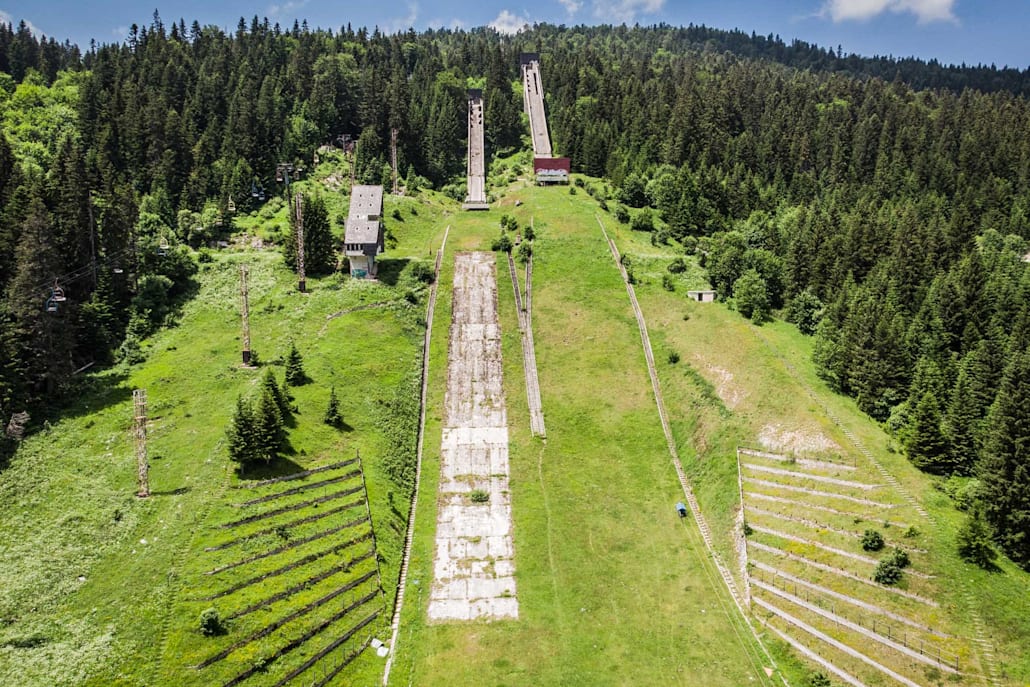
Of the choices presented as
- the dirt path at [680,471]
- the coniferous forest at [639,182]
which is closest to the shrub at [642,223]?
the coniferous forest at [639,182]

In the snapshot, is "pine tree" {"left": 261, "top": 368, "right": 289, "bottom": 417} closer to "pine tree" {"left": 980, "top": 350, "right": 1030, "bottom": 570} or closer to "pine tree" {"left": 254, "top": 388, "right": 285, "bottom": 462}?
"pine tree" {"left": 254, "top": 388, "right": 285, "bottom": 462}

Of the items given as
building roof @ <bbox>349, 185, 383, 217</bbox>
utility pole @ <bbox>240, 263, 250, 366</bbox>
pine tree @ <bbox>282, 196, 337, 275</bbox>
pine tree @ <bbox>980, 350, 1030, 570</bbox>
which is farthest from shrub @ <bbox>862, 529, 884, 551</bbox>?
pine tree @ <bbox>282, 196, 337, 275</bbox>

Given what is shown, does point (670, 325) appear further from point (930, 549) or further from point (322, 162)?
point (322, 162)

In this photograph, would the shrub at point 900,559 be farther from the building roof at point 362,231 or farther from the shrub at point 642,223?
the shrub at point 642,223

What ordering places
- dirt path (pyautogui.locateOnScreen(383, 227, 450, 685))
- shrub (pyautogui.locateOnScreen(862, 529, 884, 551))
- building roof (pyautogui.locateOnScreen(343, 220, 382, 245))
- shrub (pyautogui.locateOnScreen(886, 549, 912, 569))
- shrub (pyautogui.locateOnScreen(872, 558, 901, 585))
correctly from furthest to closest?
building roof (pyautogui.locateOnScreen(343, 220, 382, 245)) < shrub (pyautogui.locateOnScreen(862, 529, 884, 551)) < shrub (pyautogui.locateOnScreen(886, 549, 912, 569)) < shrub (pyautogui.locateOnScreen(872, 558, 901, 585)) < dirt path (pyautogui.locateOnScreen(383, 227, 450, 685))

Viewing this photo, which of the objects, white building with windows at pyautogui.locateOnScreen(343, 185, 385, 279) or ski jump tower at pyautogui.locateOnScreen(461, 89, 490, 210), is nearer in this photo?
white building with windows at pyautogui.locateOnScreen(343, 185, 385, 279)

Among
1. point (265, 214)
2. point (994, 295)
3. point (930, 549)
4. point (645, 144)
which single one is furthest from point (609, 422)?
point (645, 144)
